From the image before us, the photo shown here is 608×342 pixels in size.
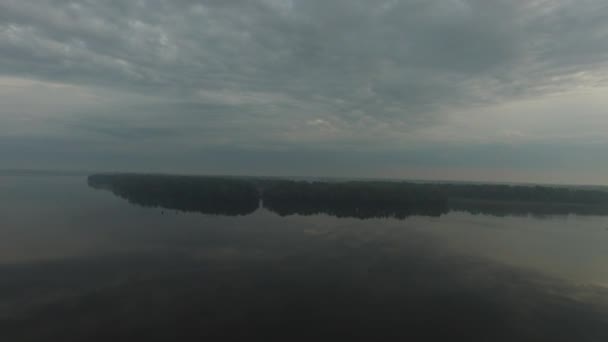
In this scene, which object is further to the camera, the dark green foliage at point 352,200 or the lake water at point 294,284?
the dark green foliage at point 352,200

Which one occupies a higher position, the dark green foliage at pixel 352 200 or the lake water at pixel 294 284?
the dark green foliage at pixel 352 200

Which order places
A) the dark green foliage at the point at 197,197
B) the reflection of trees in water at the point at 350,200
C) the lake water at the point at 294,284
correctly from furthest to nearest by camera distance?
the reflection of trees in water at the point at 350,200 < the dark green foliage at the point at 197,197 < the lake water at the point at 294,284

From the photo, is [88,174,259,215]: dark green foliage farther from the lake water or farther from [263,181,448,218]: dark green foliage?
the lake water

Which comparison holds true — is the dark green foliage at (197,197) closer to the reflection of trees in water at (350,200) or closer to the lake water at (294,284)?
the reflection of trees in water at (350,200)

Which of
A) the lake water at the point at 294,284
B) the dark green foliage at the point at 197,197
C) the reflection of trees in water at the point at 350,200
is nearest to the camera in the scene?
the lake water at the point at 294,284

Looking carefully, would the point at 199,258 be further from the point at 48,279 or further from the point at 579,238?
the point at 579,238

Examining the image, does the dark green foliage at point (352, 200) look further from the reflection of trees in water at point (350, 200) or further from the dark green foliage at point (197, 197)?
the dark green foliage at point (197, 197)

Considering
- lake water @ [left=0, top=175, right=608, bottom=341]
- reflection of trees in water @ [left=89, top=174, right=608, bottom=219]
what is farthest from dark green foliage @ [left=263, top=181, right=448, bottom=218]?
lake water @ [left=0, top=175, right=608, bottom=341]

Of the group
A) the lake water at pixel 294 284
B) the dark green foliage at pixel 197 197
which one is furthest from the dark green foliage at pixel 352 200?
the lake water at pixel 294 284
